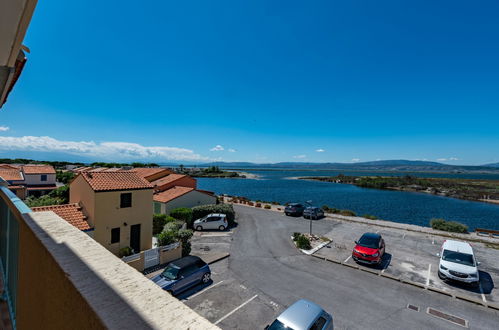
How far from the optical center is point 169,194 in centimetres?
2795

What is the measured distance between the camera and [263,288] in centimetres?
1206

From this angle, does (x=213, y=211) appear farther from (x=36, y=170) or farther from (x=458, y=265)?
(x=36, y=170)

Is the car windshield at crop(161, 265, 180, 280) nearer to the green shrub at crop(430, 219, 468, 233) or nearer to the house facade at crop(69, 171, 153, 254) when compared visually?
the house facade at crop(69, 171, 153, 254)

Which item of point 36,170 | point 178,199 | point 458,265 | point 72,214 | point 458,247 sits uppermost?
point 36,170

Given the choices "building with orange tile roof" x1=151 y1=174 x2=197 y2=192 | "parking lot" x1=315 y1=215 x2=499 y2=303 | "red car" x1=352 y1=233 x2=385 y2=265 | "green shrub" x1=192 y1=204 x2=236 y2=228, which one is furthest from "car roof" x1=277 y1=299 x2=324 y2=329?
"building with orange tile roof" x1=151 y1=174 x2=197 y2=192

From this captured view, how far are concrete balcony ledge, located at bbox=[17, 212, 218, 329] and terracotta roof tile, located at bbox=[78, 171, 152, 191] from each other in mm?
14143

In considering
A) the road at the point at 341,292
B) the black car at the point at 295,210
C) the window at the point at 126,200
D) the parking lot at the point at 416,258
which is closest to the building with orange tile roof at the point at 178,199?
the window at the point at 126,200

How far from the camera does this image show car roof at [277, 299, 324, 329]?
750 cm

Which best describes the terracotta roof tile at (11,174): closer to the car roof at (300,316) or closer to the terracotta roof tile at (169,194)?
the terracotta roof tile at (169,194)

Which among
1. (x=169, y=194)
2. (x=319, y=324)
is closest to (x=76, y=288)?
(x=319, y=324)

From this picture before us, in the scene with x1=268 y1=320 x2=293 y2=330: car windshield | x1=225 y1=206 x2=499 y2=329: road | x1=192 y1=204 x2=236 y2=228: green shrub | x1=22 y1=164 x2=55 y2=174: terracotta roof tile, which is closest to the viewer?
x1=268 y1=320 x2=293 y2=330: car windshield

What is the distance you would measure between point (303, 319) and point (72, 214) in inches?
591

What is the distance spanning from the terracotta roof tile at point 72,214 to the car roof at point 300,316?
42.7ft

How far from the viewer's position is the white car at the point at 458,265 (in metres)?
12.5
